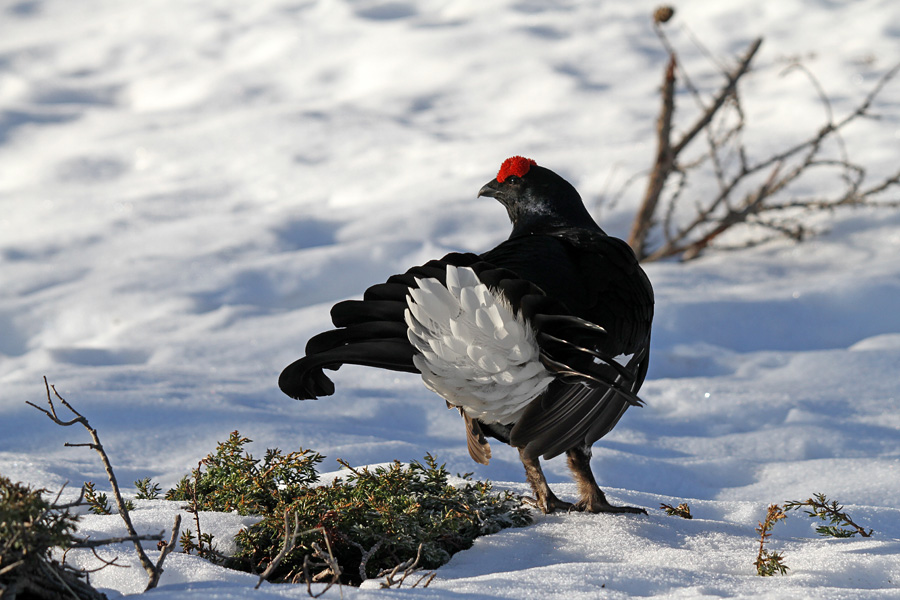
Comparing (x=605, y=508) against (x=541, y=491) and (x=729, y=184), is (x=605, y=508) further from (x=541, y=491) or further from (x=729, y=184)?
(x=729, y=184)

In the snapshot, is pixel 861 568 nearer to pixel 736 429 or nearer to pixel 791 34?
pixel 736 429

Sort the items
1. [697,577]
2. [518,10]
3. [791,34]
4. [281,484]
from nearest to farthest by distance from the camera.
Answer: [697,577] → [281,484] → [791,34] → [518,10]

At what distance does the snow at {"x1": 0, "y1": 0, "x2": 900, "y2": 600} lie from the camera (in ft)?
9.22

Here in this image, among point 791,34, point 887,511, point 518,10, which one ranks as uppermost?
point 518,10

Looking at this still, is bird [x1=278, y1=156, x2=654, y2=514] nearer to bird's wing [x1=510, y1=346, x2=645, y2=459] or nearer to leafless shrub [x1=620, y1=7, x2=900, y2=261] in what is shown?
bird's wing [x1=510, y1=346, x2=645, y2=459]

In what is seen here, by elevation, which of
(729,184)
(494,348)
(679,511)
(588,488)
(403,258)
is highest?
(729,184)

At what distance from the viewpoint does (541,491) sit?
298cm

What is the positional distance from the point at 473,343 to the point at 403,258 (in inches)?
175

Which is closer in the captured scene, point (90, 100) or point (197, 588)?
point (197, 588)

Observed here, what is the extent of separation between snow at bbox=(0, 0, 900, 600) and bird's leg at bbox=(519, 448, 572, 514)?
11 cm

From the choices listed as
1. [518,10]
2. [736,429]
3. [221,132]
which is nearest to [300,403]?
[736,429]

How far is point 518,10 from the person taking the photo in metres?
12.3

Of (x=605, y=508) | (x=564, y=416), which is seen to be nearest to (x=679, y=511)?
(x=605, y=508)

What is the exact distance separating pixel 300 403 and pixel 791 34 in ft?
29.8
